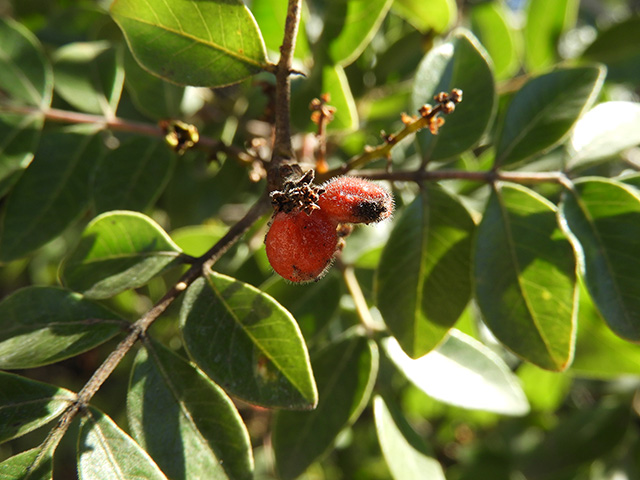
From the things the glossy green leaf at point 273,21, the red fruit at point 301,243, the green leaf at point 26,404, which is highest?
the glossy green leaf at point 273,21

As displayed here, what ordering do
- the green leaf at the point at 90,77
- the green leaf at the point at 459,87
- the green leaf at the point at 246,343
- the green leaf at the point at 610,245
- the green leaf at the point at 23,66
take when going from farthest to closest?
1. the green leaf at the point at 90,77
2. the green leaf at the point at 23,66
3. the green leaf at the point at 459,87
4. the green leaf at the point at 610,245
5. the green leaf at the point at 246,343

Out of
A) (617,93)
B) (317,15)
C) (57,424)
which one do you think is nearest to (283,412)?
(57,424)

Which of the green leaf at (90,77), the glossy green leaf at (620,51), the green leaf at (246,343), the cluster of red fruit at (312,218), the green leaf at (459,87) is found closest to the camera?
the cluster of red fruit at (312,218)

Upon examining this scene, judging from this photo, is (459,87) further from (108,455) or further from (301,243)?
(108,455)

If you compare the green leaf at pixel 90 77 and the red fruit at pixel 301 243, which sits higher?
the red fruit at pixel 301 243

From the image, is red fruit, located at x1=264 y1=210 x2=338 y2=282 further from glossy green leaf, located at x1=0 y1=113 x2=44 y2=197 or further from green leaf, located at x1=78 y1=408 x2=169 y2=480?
glossy green leaf, located at x1=0 y1=113 x2=44 y2=197

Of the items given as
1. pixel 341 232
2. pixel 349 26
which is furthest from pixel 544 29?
pixel 341 232

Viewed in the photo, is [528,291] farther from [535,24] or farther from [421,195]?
[535,24]

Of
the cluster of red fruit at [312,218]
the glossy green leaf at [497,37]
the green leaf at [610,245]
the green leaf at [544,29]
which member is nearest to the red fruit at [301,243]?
the cluster of red fruit at [312,218]

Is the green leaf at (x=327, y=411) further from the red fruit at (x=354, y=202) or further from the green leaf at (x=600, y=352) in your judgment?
the green leaf at (x=600, y=352)
